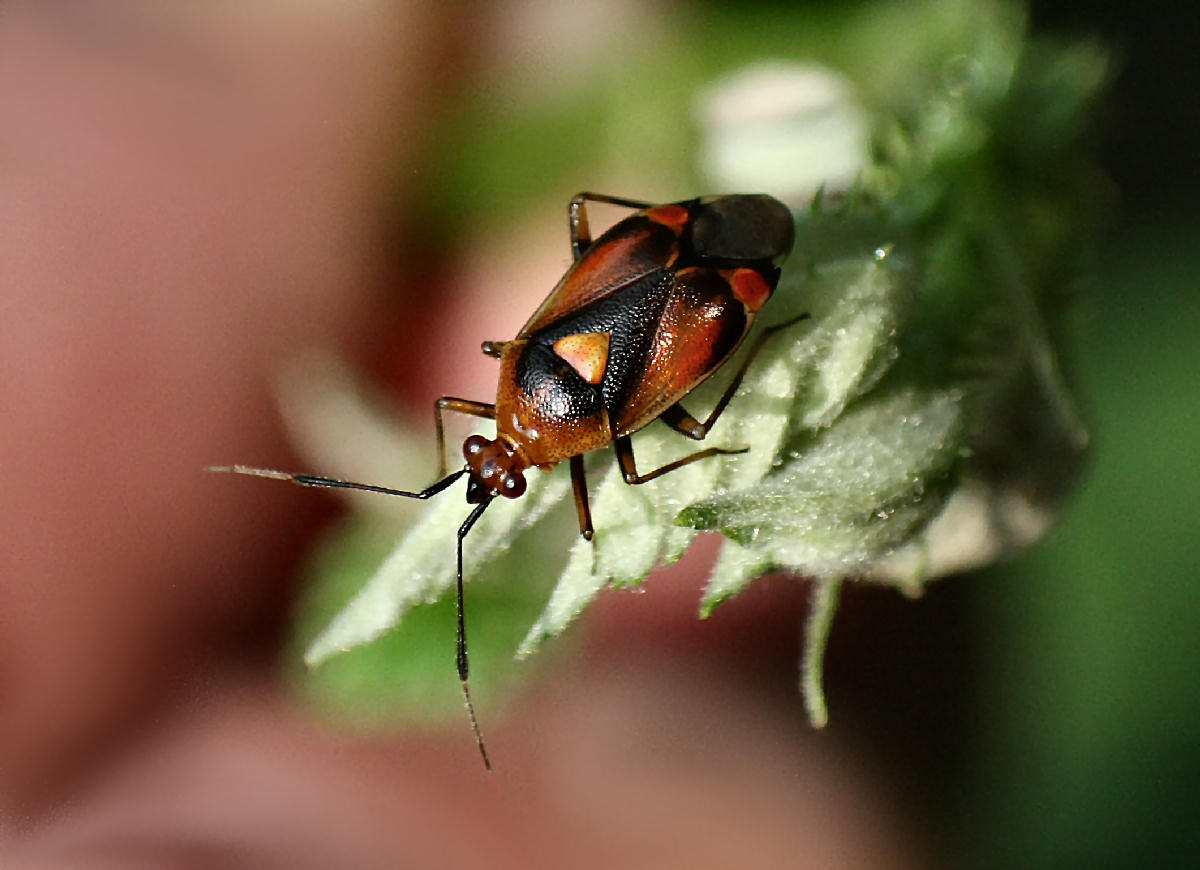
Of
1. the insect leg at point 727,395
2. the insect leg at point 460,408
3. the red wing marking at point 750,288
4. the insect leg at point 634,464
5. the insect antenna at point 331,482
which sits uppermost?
the red wing marking at point 750,288

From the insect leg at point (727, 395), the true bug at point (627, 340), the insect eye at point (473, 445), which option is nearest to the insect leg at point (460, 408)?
the true bug at point (627, 340)

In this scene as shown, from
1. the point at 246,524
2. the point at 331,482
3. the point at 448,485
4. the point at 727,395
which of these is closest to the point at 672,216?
the point at 727,395

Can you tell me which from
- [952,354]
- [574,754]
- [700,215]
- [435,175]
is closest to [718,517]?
[952,354]

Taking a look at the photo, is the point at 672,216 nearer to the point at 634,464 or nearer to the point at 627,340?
the point at 627,340

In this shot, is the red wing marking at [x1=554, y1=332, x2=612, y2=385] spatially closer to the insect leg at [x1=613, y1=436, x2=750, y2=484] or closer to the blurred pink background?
the insect leg at [x1=613, y1=436, x2=750, y2=484]

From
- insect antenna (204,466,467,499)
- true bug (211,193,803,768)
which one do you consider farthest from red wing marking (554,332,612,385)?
insect antenna (204,466,467,499)

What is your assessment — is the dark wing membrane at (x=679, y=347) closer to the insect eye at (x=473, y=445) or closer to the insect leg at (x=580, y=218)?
the insect eye at (x=473, y=445)

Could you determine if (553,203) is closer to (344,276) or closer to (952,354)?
(344,276)
